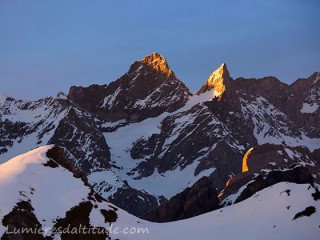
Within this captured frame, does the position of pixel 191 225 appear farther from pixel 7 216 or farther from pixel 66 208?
pixel 7 216

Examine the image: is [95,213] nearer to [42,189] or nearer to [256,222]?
[42,189]

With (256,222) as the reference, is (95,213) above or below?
above

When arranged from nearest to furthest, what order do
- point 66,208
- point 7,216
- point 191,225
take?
point 7,216 → point 66,208 → point 191,225

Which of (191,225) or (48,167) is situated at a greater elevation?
(48,167)

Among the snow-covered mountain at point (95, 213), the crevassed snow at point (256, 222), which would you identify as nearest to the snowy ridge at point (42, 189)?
the snow-covered mountain at point (95, 213)

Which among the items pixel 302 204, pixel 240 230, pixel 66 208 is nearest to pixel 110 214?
pixel 66 208

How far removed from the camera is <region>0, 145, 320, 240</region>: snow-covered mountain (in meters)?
128

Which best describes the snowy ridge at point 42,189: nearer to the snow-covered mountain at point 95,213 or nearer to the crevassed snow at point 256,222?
the snow-covered mountain at point 95,213

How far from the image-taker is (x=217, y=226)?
144 m

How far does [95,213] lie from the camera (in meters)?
140

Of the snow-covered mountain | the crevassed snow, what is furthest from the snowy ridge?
the crevassed snow

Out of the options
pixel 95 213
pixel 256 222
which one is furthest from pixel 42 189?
pixel 256 222

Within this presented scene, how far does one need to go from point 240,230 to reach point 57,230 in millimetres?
28967

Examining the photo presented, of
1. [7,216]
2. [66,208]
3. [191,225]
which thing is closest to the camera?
[7,216]
